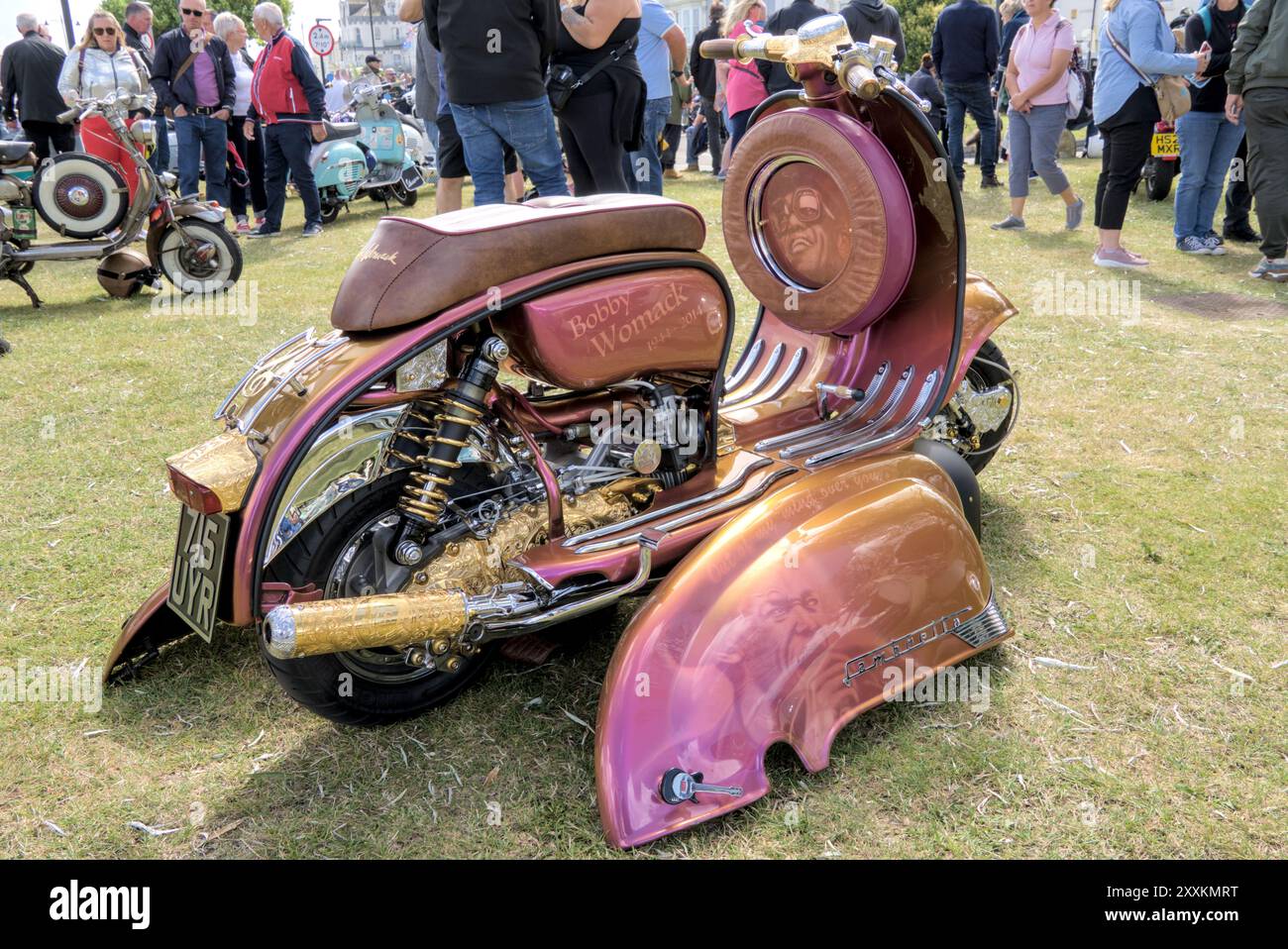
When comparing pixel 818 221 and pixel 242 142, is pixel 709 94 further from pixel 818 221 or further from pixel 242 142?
pixel 818 221

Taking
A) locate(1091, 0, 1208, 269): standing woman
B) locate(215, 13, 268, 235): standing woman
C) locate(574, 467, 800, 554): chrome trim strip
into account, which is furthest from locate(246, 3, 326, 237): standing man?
locate(574, 467, 800, 554): chrome trim strip

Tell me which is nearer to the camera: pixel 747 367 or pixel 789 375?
pixel 789 375

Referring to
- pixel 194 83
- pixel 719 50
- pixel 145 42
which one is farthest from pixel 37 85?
pixel 719 50

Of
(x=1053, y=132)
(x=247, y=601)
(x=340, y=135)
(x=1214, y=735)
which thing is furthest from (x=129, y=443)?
(x=340, y=135)

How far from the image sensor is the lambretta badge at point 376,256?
6.99 feet

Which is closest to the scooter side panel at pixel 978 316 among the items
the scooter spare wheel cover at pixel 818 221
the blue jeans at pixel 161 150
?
the scooter spare wheel cover at pixel 818 221

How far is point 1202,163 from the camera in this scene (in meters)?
7.00

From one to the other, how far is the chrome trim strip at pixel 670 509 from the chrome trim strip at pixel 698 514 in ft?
0.06

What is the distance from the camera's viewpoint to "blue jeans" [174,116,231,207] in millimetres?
9000

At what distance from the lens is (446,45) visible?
4.20 m

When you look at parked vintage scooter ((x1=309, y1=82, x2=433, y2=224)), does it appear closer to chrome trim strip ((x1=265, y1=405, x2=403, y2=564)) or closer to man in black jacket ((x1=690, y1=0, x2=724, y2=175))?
man in black jacket ((x1=690, y1=0, x2=724, y2=175))

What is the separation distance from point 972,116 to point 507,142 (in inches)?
273

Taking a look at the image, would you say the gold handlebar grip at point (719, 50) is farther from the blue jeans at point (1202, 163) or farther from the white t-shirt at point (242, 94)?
Answer: the white t-shirt at point (242, 94)
